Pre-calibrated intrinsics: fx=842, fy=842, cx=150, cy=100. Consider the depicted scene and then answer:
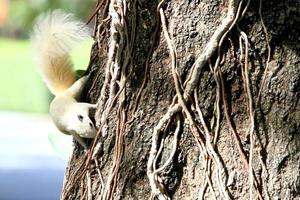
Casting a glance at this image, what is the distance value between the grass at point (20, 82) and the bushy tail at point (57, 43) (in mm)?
8187

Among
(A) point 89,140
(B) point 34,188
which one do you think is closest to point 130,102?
(A) point 89,140

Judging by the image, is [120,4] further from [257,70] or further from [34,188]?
[34,188]

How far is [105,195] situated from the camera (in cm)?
182

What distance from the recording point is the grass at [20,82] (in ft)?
40.7

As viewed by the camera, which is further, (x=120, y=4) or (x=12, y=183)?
(x=12, y=183)

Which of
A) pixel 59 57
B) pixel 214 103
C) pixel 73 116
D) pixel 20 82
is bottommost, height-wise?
pixel 214 103

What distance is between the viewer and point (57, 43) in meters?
2.06

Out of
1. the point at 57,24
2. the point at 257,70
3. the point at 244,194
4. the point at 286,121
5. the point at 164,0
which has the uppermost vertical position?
the point at 57,24

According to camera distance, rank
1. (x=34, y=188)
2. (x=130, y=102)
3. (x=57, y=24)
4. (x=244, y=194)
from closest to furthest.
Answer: (x=244, y=194) < (x=130, y=102) < (x=57, y=24) < (x=34, y=188)

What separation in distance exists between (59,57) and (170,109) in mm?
460

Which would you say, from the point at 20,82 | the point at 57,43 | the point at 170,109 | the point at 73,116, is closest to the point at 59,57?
the point at 57,43

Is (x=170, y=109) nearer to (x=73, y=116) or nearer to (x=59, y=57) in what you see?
(x=73, y=116)

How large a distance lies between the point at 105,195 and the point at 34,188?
5337mm

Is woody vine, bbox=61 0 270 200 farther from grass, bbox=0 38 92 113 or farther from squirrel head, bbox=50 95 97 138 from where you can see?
grass, bbox=0 38 92 113
